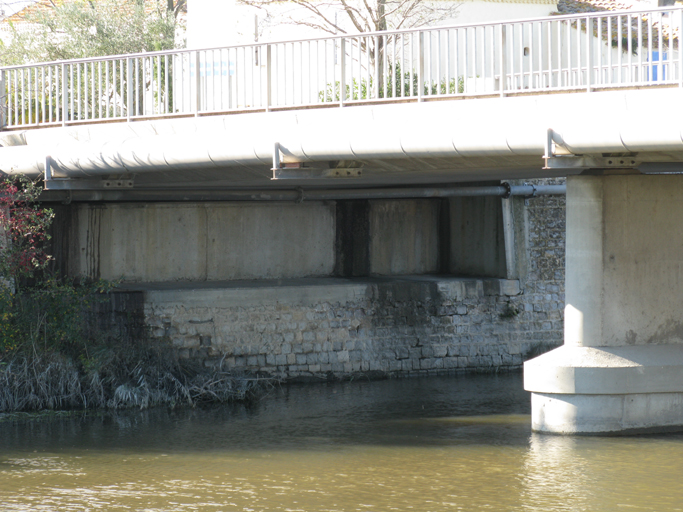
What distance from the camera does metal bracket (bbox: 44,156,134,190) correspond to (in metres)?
14.3

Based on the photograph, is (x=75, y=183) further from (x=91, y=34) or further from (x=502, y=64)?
(x=91, y=34)

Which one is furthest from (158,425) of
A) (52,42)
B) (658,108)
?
(52,42)

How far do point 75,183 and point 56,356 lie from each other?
2.71 m

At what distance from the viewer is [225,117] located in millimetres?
13148

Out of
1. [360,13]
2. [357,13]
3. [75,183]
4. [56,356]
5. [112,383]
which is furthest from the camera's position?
[357,13]

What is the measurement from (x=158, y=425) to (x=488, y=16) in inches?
676

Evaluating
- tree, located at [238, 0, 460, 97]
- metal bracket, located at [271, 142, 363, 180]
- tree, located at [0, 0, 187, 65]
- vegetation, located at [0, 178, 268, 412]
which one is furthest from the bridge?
tree, located at [0, 0, 187, 65]

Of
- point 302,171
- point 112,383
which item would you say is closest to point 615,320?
point 302,171

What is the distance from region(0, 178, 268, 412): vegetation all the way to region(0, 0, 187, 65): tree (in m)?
10.6

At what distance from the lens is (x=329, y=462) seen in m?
11.4

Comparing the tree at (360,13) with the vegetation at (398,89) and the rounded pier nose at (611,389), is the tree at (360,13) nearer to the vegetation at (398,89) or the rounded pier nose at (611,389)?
→ the vegetation at (398,89)

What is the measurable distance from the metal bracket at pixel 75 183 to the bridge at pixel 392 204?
28mm

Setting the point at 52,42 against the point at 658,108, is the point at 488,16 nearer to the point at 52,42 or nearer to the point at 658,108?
the point at 52,42

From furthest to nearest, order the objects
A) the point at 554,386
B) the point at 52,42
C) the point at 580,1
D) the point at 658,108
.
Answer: the point at 580,1
the point at 52,42
the point at 554,386
the point at 658,108
